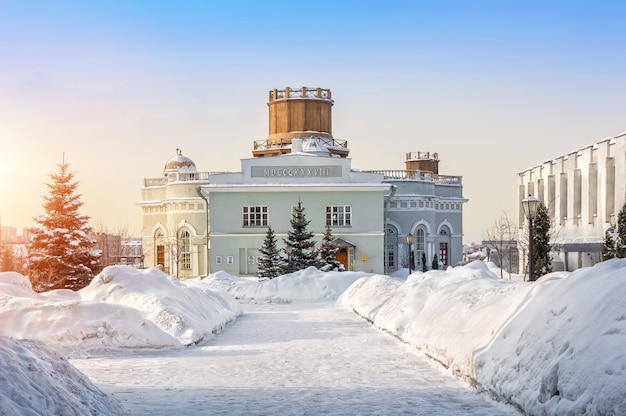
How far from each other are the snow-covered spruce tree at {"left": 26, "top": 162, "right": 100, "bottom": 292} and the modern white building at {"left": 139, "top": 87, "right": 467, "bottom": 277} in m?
16.9

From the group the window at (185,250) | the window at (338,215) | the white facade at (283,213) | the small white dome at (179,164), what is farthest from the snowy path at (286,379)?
the small white dome at (179,164)

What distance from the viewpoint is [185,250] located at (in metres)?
52.3

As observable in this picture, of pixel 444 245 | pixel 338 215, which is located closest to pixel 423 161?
pixel 444 245

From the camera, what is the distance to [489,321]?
32.1 feet

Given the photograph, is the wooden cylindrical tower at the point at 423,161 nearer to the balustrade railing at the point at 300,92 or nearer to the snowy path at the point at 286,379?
the balustrade railing at the point at 300,92

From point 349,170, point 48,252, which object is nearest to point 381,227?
point 349,170

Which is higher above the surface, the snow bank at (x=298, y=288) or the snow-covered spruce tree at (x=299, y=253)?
the snow-covered spruce tree at (x=299, y=253)

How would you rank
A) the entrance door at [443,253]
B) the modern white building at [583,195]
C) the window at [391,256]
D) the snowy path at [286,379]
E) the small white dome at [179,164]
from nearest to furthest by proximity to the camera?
the snowy path at [286,379]
the modern white building at [583,195]
the window at [391,256]
the entrance door at [443,253]
the small white dome at [179,164]

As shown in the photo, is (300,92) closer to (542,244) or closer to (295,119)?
(295,119)

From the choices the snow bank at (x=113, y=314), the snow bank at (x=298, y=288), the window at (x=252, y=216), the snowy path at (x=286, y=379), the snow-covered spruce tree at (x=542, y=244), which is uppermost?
the window at (x=252, y=216)

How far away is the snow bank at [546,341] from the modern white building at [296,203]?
33.2m

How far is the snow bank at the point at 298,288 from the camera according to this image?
2986 centimetres

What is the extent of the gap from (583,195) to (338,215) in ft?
46.8

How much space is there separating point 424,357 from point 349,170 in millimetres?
34977
